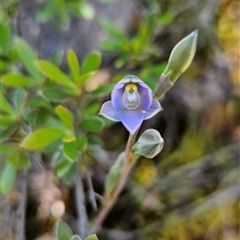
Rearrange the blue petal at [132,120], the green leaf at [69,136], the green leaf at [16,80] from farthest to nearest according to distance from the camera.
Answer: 1. the green leaf at [16,80]
2. the green leaf at [69,136]
3. the blue petal at [132,120]

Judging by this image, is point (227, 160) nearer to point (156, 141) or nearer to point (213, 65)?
point (213, 65)

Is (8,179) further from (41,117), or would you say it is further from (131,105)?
(131,105)

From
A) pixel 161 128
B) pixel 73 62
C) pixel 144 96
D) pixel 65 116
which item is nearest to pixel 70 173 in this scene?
pixel 65 116

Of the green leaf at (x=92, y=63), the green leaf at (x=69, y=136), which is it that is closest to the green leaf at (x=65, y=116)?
the green leaf at (x=69, y=136)

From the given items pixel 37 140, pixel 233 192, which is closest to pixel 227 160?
pixel 233 192

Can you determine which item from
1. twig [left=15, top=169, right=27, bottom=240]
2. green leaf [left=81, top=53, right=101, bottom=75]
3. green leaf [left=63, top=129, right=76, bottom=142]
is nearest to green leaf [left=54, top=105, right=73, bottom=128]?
green leaf [left=63, top=129, right=76, bottom=142]

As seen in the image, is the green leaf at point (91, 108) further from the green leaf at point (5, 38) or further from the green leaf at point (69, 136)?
the green leaf at point (5, 38)

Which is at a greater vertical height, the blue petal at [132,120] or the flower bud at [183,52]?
the flower bud at [183,52]
